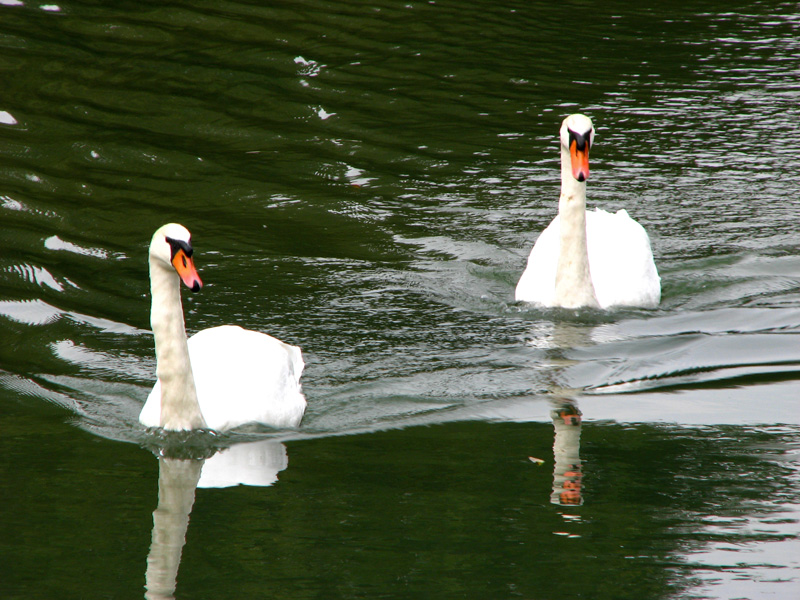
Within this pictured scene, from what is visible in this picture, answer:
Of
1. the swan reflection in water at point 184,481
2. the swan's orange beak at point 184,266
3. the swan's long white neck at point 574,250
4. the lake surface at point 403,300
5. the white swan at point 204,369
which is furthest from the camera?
the swan's long white neck at point 574,250

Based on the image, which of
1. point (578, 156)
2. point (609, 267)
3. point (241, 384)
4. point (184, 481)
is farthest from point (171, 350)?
point (609, 267)

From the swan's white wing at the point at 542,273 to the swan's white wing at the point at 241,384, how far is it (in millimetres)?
2455

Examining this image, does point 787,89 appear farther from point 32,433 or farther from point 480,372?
point 32,433

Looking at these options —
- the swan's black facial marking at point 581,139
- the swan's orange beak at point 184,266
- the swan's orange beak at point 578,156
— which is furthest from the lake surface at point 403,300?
the swan's black facial marking at point 581,139

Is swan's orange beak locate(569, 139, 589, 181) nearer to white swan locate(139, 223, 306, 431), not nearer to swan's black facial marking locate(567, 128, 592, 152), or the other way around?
swan's black facial marking locate(567, 128, 592, 152)

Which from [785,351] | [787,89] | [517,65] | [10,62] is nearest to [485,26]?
[517,65]

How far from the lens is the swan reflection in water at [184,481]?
5.48 meters

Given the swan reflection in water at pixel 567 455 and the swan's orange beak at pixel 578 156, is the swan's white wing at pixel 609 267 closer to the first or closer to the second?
the swan's orange beak at pixel 578 156

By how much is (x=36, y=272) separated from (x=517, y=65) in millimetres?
7615

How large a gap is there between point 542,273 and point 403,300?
110 centimetres

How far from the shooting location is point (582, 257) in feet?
29.1

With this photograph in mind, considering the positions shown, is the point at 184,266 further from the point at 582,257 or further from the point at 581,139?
the point at 582,257

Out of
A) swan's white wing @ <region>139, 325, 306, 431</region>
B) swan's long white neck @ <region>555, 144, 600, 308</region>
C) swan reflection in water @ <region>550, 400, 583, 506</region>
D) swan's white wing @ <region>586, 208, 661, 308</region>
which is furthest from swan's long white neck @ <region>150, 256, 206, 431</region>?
swan's white wing @ <region>586, 208, 661, 308</region>

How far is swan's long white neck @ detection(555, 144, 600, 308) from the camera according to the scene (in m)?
8.86
